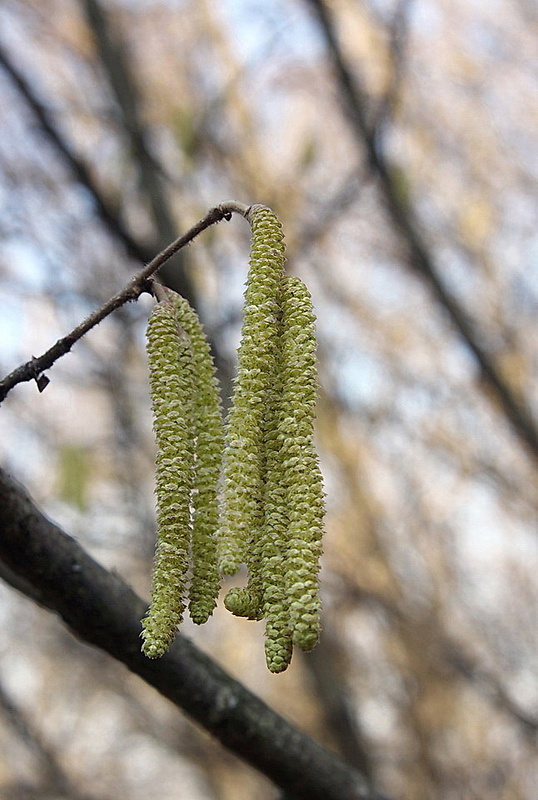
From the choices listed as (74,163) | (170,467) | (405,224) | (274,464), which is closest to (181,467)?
(170,467)

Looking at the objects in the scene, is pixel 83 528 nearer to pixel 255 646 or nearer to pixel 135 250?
pixel 135 250

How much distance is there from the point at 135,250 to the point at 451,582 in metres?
4.05

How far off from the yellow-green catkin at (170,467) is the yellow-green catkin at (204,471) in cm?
2

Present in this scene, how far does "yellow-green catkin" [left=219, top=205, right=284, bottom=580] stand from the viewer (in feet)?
3.31

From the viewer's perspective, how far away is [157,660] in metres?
1.54

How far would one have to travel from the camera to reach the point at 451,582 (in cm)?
635

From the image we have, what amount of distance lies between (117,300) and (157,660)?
0.70 meters

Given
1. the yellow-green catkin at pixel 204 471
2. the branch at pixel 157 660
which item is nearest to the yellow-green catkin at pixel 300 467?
the yellow-green catkin at pixel 204 471

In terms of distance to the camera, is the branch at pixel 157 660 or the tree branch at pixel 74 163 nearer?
the branch at pixel 157 660

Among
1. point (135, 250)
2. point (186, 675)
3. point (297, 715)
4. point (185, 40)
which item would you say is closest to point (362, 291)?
point (185, 40)

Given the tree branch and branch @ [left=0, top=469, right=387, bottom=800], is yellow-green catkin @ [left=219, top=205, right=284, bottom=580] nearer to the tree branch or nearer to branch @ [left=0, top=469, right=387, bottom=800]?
branch @ [left=0, top=469, right=387, bottom=800]

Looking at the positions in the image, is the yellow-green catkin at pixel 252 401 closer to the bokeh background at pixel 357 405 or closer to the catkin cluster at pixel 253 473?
the catkin cluster at pixel 253 473

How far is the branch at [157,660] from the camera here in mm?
1397

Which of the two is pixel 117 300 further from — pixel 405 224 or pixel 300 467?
pixel 405 224
